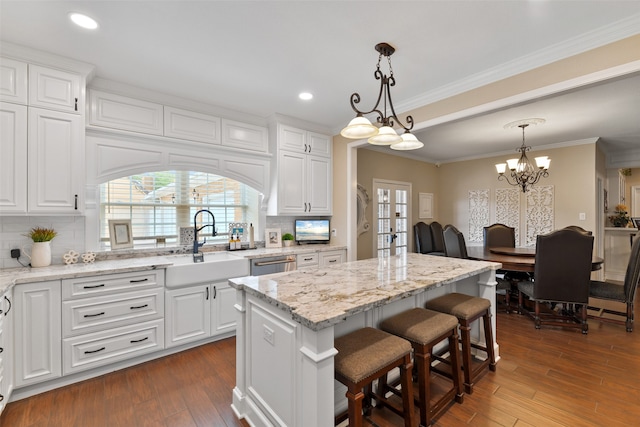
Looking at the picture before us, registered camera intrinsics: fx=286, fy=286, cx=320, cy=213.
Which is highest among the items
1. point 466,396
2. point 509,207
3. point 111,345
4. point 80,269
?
point 509,207

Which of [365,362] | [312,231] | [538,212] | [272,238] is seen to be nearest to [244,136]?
[272,238]

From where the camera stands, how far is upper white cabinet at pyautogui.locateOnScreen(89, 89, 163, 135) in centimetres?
281

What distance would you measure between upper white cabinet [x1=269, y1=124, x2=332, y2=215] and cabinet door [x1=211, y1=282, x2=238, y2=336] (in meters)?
1.28

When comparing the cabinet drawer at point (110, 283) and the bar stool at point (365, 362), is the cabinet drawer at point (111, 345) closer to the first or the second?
the cabinet drawer at point (110, 283)

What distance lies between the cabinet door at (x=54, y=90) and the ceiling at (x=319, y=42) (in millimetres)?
192

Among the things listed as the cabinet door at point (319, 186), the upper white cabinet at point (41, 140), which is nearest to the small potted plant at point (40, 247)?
the upper white cabinet at point (41, 140)

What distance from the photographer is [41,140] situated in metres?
2.41

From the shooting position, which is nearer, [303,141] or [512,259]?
[512,259]

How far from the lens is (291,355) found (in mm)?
1490

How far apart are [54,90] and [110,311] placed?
1971 mm

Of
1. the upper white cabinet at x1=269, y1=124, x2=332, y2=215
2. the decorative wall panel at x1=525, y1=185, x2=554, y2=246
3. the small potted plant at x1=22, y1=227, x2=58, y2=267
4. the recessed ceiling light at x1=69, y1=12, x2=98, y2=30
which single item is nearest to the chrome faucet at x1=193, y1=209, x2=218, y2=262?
the upper white cabinet at x1=269, y1=124, x2=332, y2=215

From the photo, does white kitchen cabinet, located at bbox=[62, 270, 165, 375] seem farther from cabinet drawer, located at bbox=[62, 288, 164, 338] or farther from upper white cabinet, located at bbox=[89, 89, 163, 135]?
upper white cabinet, located at bbox=[89, 89, 163, 135]

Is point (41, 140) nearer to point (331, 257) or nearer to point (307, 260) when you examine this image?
point (307, 260)

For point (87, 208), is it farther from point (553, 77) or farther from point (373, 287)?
point (553, 77)
